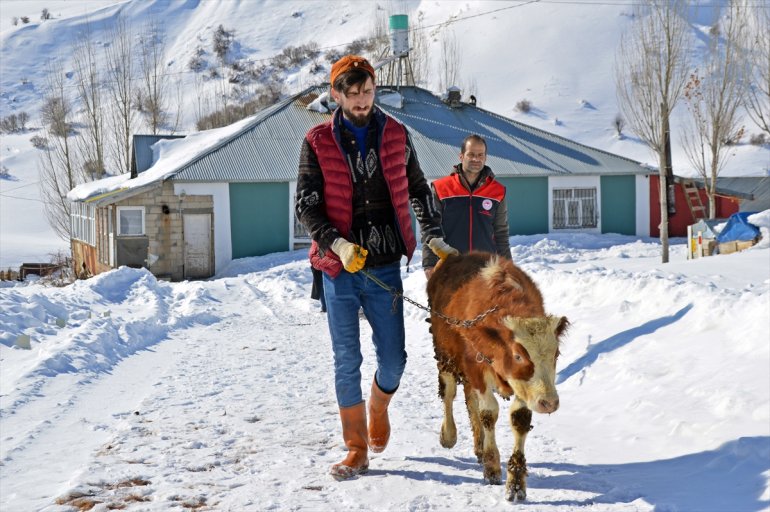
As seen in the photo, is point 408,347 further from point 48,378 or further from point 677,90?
point 677,90

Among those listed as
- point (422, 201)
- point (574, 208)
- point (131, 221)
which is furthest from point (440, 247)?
point (574, 208)

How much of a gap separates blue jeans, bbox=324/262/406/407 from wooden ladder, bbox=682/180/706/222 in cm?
2869

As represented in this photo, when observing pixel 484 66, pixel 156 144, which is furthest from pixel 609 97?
pixel 156 144

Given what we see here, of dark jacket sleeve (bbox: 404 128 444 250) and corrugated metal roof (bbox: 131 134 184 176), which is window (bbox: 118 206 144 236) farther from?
dark jacket sleeve (bbox: 404 128 444 250)

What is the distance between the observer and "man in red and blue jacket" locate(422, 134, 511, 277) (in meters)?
6.29

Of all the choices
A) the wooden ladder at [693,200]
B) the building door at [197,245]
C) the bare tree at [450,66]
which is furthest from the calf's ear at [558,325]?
the bare tree at [450,66]

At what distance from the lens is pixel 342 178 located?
4434mm

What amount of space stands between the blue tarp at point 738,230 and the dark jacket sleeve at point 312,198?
570 inches

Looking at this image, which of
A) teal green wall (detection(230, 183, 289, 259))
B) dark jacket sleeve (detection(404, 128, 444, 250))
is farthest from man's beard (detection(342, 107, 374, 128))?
teal green wall (detection(230, 183, 289, 259))

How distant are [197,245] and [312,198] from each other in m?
21.2

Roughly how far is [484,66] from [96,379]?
77419 millimetres

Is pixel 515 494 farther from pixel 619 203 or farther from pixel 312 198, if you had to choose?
pixel 619 203

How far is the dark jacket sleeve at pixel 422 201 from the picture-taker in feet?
15.9

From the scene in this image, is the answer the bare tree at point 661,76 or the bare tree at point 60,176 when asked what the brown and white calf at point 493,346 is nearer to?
the bare tree at point 661,76
